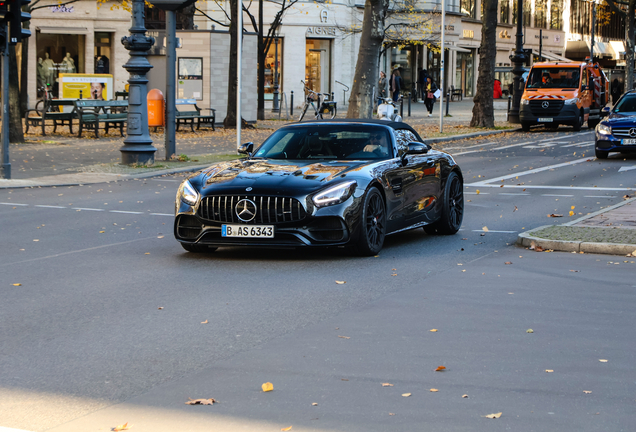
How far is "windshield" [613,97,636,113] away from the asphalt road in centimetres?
1269

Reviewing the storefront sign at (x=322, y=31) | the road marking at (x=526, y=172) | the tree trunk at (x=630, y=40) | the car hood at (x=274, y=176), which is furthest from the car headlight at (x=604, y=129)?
the storefront sign at (x=322, y=31)

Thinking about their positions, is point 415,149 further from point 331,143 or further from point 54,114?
point 54,114

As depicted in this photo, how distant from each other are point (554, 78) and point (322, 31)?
21.9 metres

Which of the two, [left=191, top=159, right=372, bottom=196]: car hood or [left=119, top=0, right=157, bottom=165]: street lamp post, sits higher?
[left=119, top=0, right=157, bottom=165]: street lamp post

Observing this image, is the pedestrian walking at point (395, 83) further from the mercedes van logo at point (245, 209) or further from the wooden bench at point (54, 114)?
the mercedes van logo at point (245, 209)

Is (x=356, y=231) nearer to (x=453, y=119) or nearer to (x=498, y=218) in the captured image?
(x=498, y=218)

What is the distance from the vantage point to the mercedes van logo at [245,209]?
9.27 m

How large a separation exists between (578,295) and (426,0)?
5449 centimetres

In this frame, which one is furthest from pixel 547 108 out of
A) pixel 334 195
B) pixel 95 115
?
pixel 334 195

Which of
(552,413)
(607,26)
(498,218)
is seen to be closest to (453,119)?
(498,218)

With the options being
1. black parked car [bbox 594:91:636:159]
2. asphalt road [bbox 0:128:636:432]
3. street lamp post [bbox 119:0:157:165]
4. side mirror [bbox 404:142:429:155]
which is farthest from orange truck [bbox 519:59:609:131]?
side mirror [bbox 404:142:429:155]

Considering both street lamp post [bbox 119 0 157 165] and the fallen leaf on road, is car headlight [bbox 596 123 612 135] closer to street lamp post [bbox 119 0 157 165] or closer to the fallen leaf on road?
street lamp post [bbox 119 0 157 165]

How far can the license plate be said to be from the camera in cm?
926

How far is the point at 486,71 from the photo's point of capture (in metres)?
35.1
